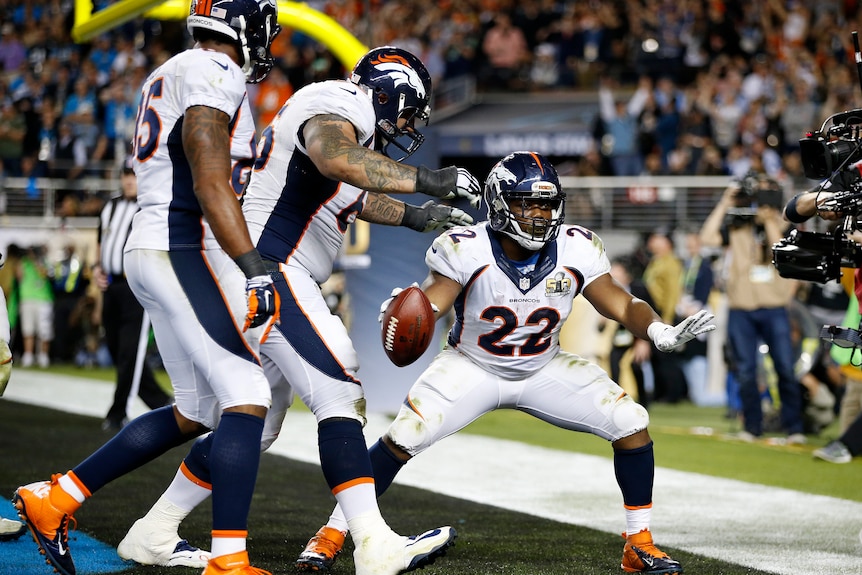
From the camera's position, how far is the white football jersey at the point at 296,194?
12.6ft

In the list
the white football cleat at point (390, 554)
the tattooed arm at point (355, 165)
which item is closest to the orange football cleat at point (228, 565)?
the white football cleat at point (390, 554)

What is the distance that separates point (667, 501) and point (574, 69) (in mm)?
11392

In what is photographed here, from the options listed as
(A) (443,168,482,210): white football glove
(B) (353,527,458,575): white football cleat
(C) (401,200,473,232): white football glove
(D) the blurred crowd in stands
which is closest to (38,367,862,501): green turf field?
(C) (401,200,473,232): white football glove

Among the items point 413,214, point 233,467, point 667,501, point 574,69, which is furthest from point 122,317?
point 574,69

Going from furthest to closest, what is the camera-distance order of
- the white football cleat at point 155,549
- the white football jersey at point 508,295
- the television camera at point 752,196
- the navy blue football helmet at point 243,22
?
the television camera at point 752,196 → the white football jersey at point 508,295 → the white football cleat at point 155,549 → the navy blue football helmet at point 243,22

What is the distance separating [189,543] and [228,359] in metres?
1.07

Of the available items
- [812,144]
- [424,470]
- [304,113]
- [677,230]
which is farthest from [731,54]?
[304,113]

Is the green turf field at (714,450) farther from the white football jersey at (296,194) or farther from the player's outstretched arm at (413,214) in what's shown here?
the white football jersey at (296,194)

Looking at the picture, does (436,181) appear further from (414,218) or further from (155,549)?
(155,549)

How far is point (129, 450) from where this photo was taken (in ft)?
12.4

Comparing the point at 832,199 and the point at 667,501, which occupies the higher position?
the point at 832,199

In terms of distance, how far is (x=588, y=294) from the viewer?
437 centimetres

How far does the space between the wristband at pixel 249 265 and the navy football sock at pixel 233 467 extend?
41 cm

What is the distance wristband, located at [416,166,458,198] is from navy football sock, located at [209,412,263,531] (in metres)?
0.85
